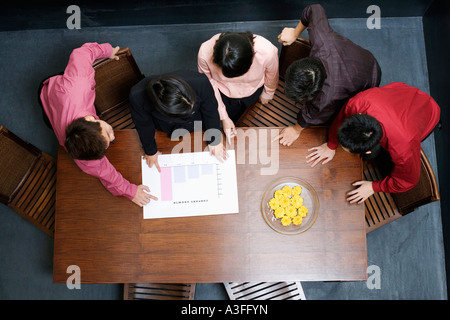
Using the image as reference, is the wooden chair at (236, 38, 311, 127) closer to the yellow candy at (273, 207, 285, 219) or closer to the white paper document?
the white paper document

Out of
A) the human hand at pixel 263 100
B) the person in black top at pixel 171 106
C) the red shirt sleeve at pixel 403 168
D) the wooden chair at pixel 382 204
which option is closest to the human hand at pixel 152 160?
the person in black top at pixel 171 106

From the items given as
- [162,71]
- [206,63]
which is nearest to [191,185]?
[206,63]

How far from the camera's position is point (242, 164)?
1541mm

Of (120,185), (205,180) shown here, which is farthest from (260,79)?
(120,185)

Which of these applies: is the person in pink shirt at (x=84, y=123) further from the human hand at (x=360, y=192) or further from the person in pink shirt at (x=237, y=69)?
the human hand at (x=360, y=192)

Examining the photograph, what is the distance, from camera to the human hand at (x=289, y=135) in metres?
1.53

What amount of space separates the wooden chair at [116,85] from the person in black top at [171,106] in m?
0.29

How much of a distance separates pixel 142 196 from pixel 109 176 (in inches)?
6.6

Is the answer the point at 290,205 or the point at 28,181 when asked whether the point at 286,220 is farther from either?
the point at 28,181

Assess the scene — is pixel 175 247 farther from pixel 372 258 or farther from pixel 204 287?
pixel 372 258

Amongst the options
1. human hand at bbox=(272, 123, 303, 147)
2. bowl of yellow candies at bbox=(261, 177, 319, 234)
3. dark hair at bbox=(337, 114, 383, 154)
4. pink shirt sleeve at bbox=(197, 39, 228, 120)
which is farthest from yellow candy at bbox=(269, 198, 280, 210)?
pink shirt sleeve at bbox=(197, 39, 228, 120)

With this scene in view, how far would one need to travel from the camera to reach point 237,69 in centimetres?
141

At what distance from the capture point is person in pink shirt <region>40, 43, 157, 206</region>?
1.36m
